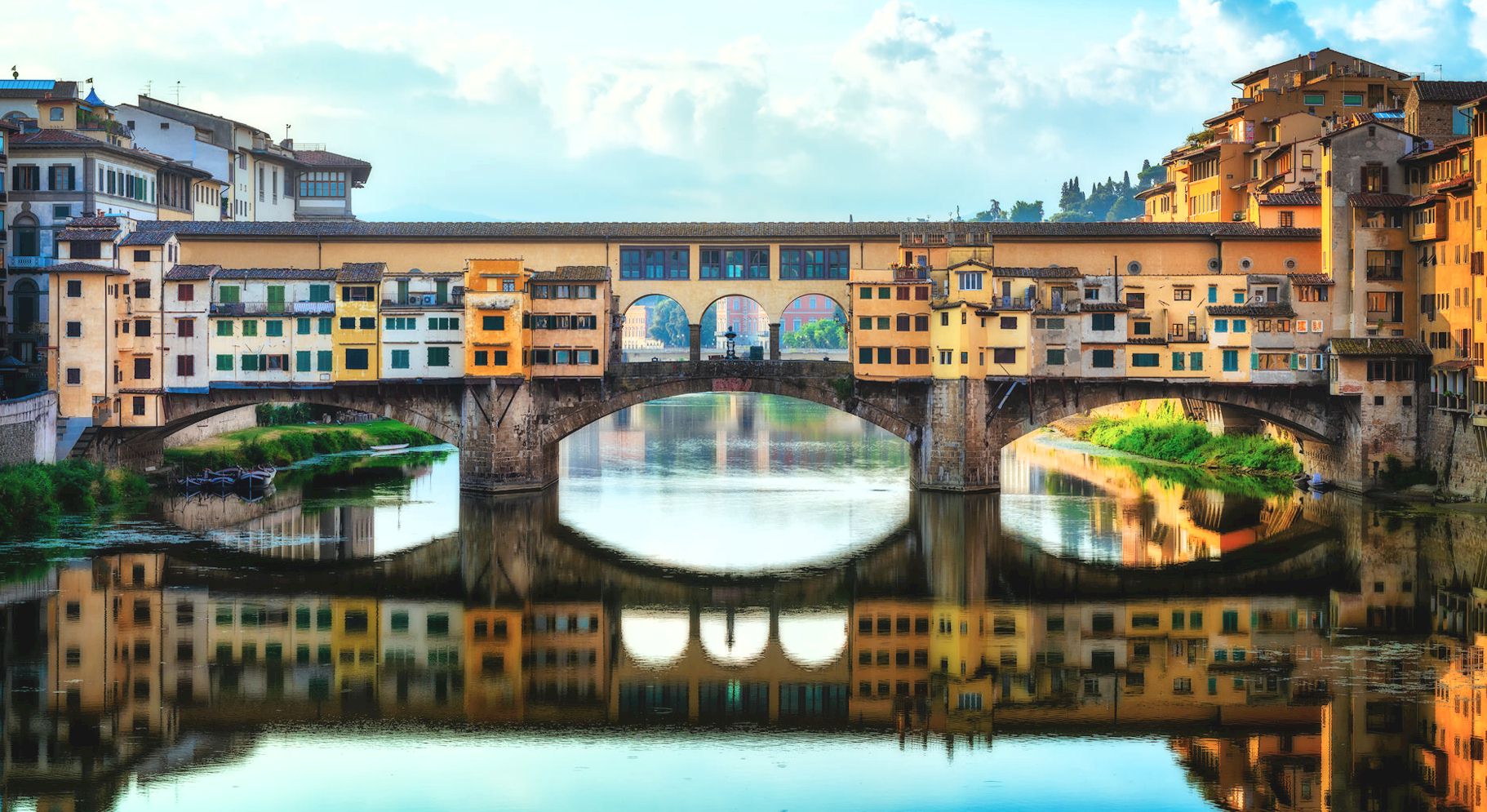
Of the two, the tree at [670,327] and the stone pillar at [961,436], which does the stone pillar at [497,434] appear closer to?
the stone pillar at [961,436]

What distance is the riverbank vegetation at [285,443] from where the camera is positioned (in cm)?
5584

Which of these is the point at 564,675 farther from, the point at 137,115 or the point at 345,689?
the point at 137,115

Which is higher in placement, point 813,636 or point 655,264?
point 655,264

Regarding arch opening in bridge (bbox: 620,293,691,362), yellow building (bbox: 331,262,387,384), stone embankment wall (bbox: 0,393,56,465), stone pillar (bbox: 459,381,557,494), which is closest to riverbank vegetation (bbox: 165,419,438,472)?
stone embankment wall (bbox: 0,393,56,465)

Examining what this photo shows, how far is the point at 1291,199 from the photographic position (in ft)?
179

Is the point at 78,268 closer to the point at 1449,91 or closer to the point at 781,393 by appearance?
the point at 781,393

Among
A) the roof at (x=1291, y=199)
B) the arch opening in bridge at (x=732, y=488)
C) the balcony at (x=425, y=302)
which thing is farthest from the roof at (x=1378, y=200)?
the balcony at (x=425, y=302)

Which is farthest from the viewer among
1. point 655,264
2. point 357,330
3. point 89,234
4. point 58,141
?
point 58,141

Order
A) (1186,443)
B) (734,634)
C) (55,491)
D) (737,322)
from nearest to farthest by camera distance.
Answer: (734,634), (55,491), (1186,443), (737,322)

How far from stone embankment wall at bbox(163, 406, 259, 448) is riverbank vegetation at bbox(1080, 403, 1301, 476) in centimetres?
3551

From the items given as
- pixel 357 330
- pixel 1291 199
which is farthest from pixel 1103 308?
pixel 357 330

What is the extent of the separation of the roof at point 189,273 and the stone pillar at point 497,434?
9.05 meters

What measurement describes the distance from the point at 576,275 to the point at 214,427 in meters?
17.0

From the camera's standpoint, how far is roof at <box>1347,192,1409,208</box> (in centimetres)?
5081
